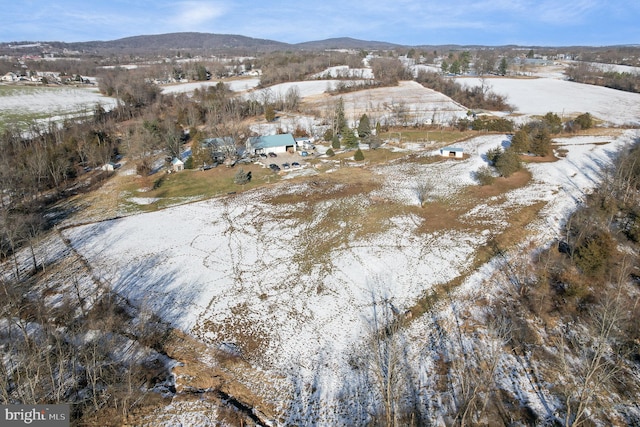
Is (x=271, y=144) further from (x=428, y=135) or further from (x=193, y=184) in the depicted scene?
(x=428, y=135)

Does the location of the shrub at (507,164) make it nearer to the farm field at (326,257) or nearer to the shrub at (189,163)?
the farm field at (326,257)

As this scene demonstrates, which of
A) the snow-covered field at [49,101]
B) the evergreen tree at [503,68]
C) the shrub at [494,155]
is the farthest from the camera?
the evergreen tree at [503,68]

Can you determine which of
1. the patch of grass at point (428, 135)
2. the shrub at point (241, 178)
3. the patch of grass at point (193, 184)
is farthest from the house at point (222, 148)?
the patch of grass at point (428, 135)

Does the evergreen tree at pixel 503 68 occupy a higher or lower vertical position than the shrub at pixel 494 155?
higher

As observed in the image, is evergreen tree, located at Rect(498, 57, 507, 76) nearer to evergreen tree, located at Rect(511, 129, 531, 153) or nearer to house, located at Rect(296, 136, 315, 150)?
evergreen tree, located at Rect(511, 129, 531, 153)

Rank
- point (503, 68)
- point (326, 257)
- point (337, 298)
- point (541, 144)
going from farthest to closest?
point (503, 68) → point (541, 144) → point (326, 257) → point (337, 298)

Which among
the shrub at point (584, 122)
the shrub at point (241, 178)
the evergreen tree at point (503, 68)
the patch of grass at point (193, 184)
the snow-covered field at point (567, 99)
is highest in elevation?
the evergreen tree at point (503, 68)

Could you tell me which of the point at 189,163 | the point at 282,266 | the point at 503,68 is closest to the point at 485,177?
the point at 282,266

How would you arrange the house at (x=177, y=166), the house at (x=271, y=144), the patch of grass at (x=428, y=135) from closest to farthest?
1. the house at (x=177, y=166)
2. the house at (x=271, y=144)
3. the patch of grass at (x=428, y=135)
